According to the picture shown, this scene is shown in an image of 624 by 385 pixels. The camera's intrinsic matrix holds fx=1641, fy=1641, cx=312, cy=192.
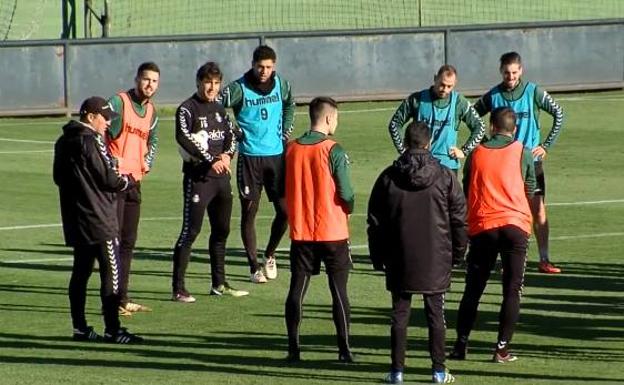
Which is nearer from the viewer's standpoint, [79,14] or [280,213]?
[280,213]

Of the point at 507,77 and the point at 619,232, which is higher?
the point at 507,77

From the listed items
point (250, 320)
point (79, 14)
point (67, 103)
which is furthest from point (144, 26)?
point (250, 320)

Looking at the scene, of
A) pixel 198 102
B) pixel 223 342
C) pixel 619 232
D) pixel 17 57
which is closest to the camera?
pixel 223 342

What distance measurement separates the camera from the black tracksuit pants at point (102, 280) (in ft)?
41.1

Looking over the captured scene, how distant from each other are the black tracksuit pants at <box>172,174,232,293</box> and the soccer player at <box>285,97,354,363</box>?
9.15ft

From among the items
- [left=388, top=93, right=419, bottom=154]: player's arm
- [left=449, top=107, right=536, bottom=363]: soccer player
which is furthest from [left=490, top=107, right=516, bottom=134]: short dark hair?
[left=388, top=93, right=419, bottom=154]: player's arm

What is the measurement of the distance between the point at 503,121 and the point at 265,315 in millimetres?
3061

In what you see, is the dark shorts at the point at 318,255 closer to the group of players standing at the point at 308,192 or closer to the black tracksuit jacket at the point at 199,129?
the group of players standing at the point at 308,192

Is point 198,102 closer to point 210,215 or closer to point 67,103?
point 210,215

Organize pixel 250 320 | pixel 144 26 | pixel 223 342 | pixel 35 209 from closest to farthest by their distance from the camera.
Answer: pixel 223 342 → pixel 250 320 → pixel 35 209 → pixel 144 26

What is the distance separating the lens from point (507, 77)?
1562cm

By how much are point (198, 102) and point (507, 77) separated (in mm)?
3105

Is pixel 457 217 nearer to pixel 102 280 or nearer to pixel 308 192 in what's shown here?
pixel 308 192

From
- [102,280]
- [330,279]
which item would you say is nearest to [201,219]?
[102,280]
